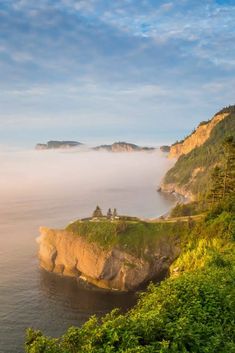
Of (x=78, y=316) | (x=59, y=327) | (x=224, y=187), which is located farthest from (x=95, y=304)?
(x=224, y=187)

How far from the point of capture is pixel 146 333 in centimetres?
2047

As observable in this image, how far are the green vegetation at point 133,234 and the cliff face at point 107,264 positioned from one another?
120 cm

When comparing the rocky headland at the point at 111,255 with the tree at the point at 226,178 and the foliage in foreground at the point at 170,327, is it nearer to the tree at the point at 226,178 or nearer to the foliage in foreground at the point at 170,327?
the tree at the point at 226,178

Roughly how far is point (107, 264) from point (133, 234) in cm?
842

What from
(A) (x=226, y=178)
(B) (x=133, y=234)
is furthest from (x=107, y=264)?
(A) (x=226, y=178)

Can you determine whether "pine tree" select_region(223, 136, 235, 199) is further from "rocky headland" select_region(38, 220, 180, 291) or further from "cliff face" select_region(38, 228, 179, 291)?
"cliff face" select_region(38, 228, 179, 291)

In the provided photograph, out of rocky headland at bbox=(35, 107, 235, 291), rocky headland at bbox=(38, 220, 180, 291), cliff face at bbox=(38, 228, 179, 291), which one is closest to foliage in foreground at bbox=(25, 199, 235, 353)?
cliff face at bbox=(38, 228, 179, 291)

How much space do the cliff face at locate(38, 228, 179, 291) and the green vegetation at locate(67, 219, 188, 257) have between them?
47.3 inches

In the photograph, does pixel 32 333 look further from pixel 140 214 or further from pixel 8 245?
pixel 140 214

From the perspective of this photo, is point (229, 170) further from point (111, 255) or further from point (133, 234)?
point (111, 255)

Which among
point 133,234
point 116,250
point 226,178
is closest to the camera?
point 116,250

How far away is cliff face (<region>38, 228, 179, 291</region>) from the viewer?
79.6 meters

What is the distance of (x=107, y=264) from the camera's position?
3199 inches

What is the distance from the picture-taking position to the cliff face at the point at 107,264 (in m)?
79.6
